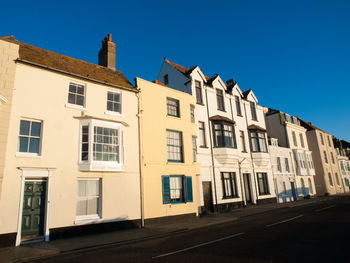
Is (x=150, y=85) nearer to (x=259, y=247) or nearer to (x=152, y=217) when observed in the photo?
(x=152, y=217)

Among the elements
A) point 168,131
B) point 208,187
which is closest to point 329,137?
point 208,187

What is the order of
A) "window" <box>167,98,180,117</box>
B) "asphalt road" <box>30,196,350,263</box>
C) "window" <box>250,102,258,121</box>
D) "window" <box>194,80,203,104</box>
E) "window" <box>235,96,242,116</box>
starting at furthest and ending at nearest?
"window" <box>250,102,258,121</box> → "window" <box>235,96,242,116</box> → "window" <box>194,80,203,104</box> → "window" <box>167,98,180,117</box> → "asphalt road" <box>30,196,350,263</box>

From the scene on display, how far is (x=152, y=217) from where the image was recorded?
15258 millimetres

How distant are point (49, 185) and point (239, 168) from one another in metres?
18.4

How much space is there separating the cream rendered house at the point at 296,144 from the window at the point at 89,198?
93.9 ft

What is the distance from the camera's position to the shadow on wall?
1150 cm

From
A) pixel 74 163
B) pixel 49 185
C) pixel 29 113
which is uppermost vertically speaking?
pixel 29 113

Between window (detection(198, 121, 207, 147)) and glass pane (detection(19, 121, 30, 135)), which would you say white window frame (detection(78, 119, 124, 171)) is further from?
window (detection(198, 121, 207, 147))

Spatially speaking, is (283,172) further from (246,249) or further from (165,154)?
(246,249)

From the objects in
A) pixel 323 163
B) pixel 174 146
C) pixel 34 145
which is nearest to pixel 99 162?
pixel 34 145

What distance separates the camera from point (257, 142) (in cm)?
2730

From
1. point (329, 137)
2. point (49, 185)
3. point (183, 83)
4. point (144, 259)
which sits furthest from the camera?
point (329, 137)

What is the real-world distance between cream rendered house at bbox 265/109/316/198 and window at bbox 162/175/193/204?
21.7 meters

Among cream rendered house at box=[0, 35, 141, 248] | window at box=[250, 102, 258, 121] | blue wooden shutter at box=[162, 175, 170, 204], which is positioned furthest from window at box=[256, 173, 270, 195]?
cream rendered house at box=[0, 35, 141, 248]
